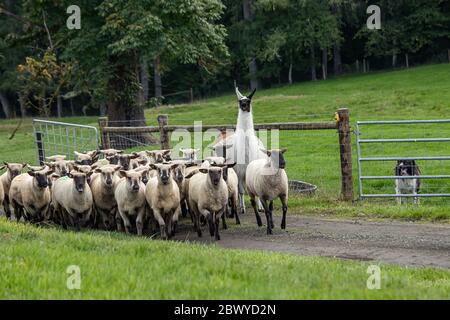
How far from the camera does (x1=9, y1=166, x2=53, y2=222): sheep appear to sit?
14.0 m

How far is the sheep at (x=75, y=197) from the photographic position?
13.3 meters

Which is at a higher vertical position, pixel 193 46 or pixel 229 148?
pixel 193 46

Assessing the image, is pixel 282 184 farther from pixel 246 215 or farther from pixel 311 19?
pixel 311 19

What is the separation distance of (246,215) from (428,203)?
3.97m

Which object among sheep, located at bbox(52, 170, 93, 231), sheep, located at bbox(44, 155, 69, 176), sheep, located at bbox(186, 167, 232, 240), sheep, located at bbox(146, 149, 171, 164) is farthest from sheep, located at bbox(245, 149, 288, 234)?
sheep, located at bbox(44, 155, 69, 176)

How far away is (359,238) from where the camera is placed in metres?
11.8

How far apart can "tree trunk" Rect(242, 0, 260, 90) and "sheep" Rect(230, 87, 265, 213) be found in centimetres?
4607

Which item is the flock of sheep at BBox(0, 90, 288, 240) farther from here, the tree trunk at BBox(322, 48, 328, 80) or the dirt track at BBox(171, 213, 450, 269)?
the tree trunk at BBox(322, 48, 328, 80)

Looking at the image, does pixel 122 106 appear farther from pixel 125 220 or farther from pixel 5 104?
pixel 5 104

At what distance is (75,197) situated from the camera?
13.7 m

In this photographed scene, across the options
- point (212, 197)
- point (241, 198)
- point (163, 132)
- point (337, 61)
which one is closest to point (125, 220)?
point (212, 197)

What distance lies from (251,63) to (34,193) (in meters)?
51.1

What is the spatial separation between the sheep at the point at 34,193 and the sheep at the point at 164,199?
8.15 feet
